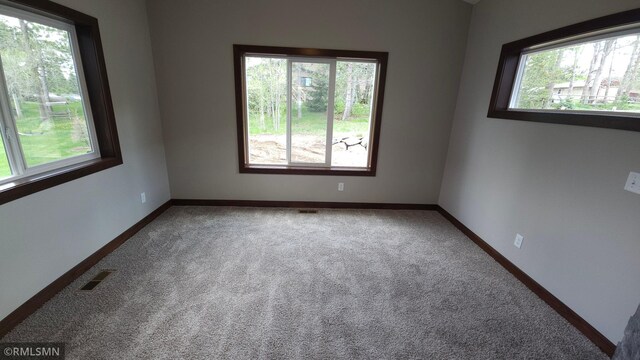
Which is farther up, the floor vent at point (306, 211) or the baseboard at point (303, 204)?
the baseboard at point (303, 204)

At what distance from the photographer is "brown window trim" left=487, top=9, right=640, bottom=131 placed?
5.15 feet

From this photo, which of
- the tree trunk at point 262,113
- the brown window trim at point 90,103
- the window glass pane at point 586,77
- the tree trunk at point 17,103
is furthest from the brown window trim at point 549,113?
the tree trunk at point 17,103

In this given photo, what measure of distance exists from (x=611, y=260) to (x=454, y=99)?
7.48ft

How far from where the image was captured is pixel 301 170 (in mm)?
3486

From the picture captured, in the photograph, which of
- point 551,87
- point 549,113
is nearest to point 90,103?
point 549,113

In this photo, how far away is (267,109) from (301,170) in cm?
90

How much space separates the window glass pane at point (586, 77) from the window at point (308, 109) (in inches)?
58.5

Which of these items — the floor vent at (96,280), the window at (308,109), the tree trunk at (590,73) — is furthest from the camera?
the window at (308,109)

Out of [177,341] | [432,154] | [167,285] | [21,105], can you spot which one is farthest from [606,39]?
[21,105]

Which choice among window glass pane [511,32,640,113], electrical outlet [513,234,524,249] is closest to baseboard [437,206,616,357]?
electrical outlet [513,234,524,249]

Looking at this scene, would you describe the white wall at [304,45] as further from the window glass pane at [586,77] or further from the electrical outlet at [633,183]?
the electrical outlet at [633,183]

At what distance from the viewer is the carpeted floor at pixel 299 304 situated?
1.56 meters

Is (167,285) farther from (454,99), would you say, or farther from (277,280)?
(454,99)

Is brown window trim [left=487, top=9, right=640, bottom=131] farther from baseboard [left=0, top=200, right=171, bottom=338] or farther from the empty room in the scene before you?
baseboard [left=0, top=200, right=171, bottom=338]
